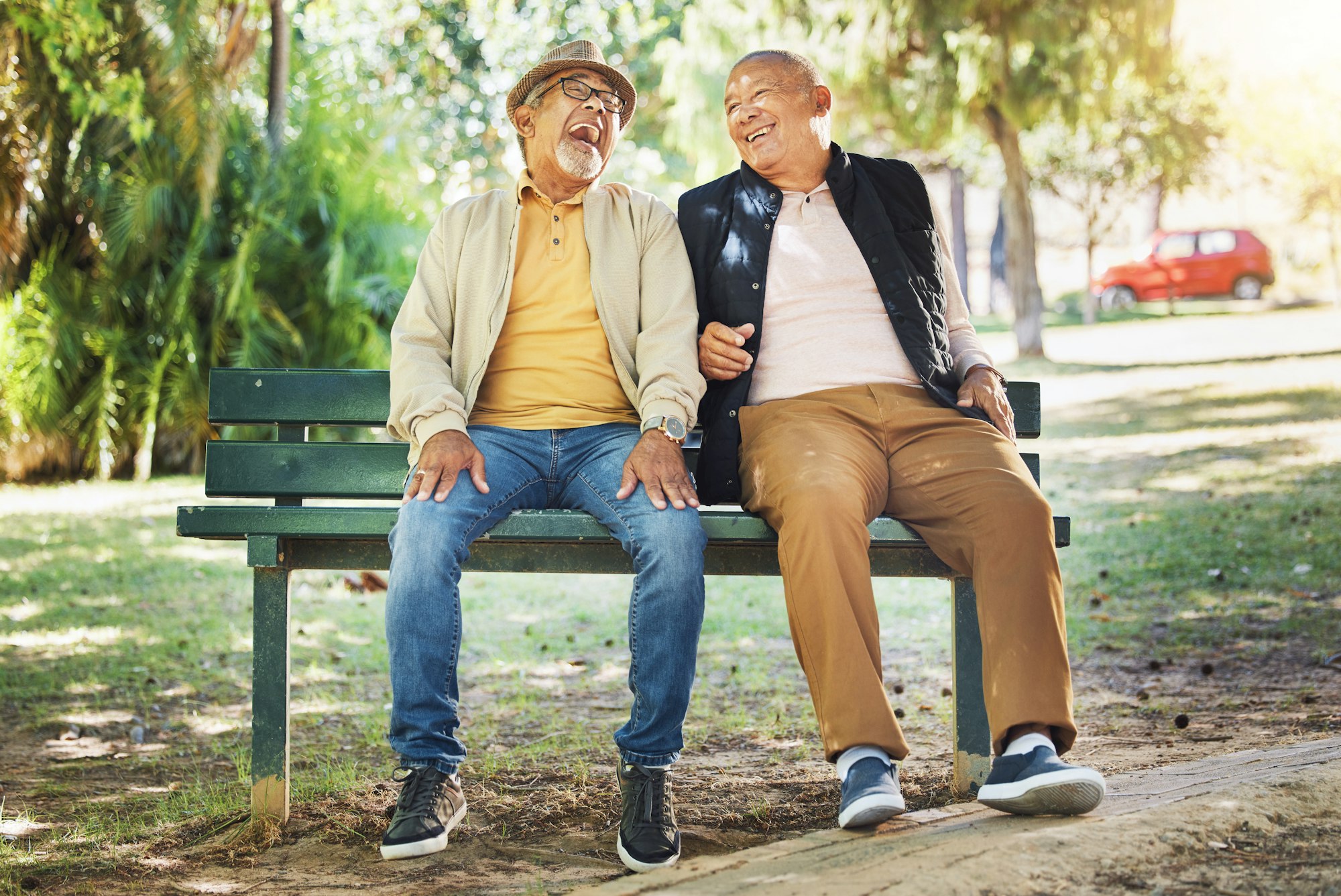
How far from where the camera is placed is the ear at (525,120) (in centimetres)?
363

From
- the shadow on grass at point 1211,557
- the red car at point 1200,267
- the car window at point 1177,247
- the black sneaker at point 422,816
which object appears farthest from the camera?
the car window at point 1177,247

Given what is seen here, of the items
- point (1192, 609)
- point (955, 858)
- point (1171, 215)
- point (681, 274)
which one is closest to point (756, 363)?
point (681, 274)

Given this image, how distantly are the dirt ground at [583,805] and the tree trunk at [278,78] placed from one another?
9413 millimetres

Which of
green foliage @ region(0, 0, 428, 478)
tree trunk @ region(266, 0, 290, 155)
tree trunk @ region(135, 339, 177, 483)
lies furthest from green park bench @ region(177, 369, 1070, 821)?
tree trunk @ region(266, 0, 290, 155)

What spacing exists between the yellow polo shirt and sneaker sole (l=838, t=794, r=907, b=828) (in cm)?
126

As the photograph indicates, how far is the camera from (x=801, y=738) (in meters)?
3.92

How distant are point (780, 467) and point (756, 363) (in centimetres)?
54

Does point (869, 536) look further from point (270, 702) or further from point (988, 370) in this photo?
point (270, 702)

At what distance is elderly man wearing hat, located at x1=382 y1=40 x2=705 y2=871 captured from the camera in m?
2.87

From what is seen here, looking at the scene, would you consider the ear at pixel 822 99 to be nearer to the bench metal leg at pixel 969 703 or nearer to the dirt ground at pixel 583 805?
the bench metal leg at pixel 969 703

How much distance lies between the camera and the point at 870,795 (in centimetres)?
264

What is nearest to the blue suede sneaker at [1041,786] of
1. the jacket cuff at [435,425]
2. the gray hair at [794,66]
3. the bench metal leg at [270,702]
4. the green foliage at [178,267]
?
the jacket cuff at [435,425]

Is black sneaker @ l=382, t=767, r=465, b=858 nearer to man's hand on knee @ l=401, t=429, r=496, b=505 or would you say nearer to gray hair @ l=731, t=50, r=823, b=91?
man's hand on knee @ l=401, t=429, r=496, b=505

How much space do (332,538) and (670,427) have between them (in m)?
0.91
